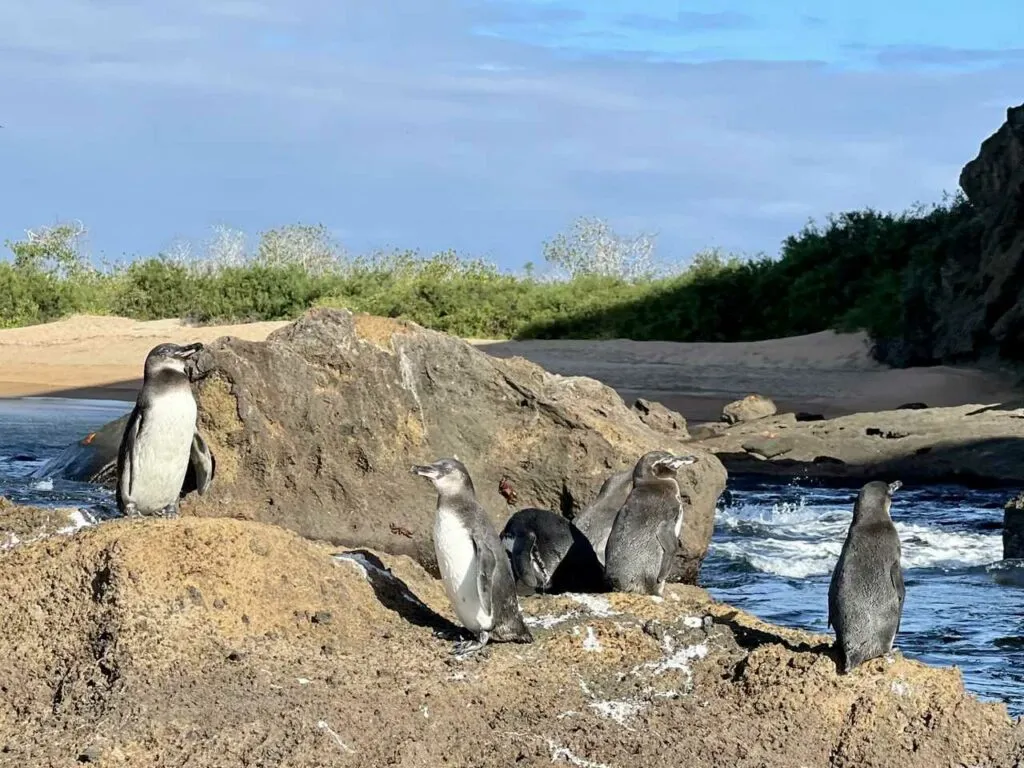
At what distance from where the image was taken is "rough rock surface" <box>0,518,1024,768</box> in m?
5.07

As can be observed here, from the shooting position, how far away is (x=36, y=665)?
219 inches

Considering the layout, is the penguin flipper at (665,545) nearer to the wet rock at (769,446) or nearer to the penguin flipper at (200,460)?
the penguin flipper at (200,460)

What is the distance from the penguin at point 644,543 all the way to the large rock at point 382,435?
5.93 feet

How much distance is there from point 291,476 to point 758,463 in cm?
1017

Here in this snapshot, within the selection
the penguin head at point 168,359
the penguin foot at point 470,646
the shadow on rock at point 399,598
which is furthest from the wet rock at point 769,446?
the penguin foot at point 470,646

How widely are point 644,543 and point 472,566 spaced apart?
1.64 m

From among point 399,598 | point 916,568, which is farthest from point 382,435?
point 916,568

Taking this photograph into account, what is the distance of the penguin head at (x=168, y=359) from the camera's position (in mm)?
7387

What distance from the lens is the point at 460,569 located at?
20.9 ft

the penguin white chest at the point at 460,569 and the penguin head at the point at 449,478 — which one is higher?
the penguin head at the point at 449,478

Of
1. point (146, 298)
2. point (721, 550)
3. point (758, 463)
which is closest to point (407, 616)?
point (721, 550)

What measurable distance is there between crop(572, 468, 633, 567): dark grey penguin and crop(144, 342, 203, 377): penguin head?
2.68m

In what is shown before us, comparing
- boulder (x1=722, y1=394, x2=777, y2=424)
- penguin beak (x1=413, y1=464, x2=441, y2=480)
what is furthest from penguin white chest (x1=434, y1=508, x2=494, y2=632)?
boulder (x1=722, y1=394, x2=777, y2=424)

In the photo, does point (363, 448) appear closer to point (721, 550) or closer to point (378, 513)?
point (378, 513)
